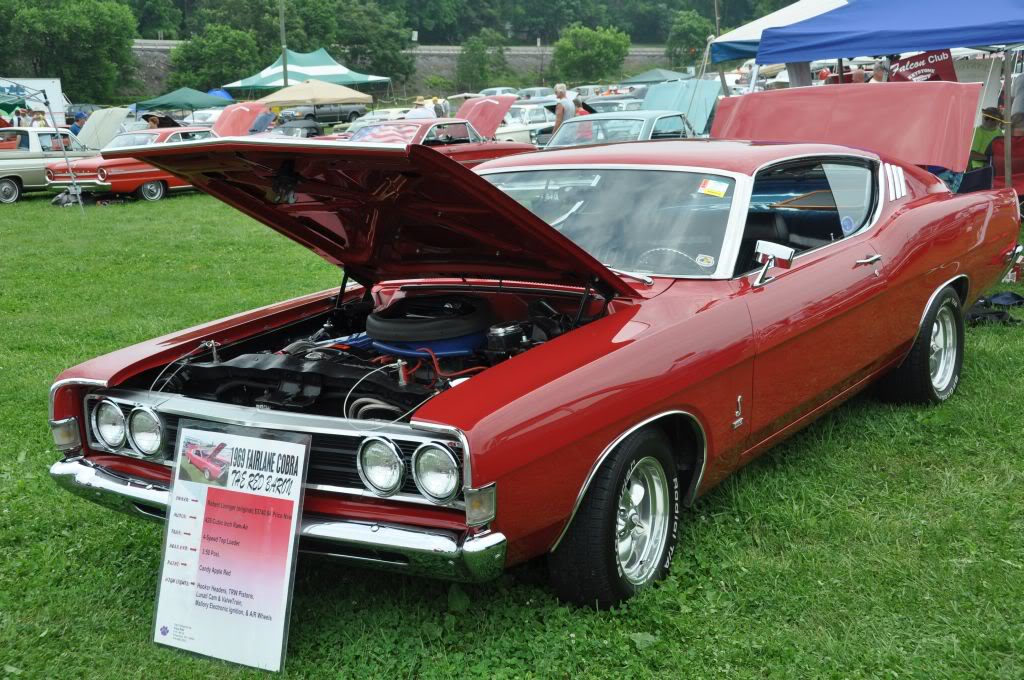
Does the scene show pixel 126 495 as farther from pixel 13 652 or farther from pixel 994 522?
pixel 994 522

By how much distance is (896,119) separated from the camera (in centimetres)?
695

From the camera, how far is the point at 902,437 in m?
4.42

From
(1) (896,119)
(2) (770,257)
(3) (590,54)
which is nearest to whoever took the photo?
(2) (770,257)

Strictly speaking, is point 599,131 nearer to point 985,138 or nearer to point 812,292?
point 985,138

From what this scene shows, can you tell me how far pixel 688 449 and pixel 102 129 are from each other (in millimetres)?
19160

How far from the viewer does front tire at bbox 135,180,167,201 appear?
55.8ft

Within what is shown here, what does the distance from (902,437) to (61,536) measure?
12.0 ft

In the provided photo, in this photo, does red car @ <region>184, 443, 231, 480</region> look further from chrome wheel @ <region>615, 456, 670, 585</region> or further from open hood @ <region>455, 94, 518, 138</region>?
open hood @ <region>455, 94, 518, 138</region>

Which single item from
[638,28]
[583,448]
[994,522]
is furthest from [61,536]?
[638,28]

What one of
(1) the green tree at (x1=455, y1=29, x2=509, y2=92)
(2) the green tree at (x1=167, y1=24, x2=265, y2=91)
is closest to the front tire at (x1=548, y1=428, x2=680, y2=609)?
(2) the green tree at (x1=167, y1=24, x2=265, y2=91)

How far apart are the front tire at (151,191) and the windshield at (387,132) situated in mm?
3619

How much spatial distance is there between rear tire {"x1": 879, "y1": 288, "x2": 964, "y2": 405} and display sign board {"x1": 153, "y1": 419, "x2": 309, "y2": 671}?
3159 millimetres

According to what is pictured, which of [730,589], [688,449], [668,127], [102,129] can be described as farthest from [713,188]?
[102,129]

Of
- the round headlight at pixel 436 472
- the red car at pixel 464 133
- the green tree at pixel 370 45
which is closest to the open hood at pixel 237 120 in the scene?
the red car at pixel 464 133
